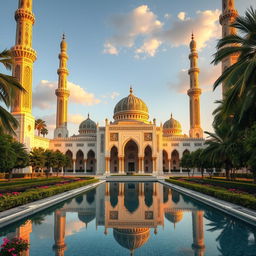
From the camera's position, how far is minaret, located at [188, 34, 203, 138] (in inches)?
2010

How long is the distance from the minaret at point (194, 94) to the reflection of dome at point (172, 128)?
7.50 m

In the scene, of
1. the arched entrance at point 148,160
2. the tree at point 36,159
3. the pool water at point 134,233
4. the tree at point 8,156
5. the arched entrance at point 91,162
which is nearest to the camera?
the pool water at point 134,233

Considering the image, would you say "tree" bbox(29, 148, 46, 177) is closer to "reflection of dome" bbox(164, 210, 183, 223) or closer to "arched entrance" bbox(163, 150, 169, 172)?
"reflection of dome" bbox(164, 210, 183, 223)

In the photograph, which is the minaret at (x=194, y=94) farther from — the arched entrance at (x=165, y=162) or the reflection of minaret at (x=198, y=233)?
the reflection of minaret at (x=198, y=233)

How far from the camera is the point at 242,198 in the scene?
32.6 ft

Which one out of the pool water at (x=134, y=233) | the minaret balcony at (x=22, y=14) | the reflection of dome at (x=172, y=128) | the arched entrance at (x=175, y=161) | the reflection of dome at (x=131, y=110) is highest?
the minaret balcony at (x=22, y=14)

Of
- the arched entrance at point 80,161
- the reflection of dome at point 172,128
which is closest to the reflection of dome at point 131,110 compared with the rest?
the reflection of dome at point 172,128

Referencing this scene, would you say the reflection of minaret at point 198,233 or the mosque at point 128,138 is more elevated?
the mosque at point 128,138

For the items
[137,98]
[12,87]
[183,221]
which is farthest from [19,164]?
[137,98]

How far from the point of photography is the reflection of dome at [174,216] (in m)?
8.70

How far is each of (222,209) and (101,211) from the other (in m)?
4.91

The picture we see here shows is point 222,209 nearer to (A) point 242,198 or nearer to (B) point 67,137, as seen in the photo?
(A) point 242,198

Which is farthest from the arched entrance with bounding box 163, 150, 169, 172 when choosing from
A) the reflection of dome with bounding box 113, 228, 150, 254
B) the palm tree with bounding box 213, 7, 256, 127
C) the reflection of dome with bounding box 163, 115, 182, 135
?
the reflection of dome with bounding box 113, 228, 150, 254

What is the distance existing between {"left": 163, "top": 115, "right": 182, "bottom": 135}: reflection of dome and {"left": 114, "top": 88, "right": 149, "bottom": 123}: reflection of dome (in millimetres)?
7244
